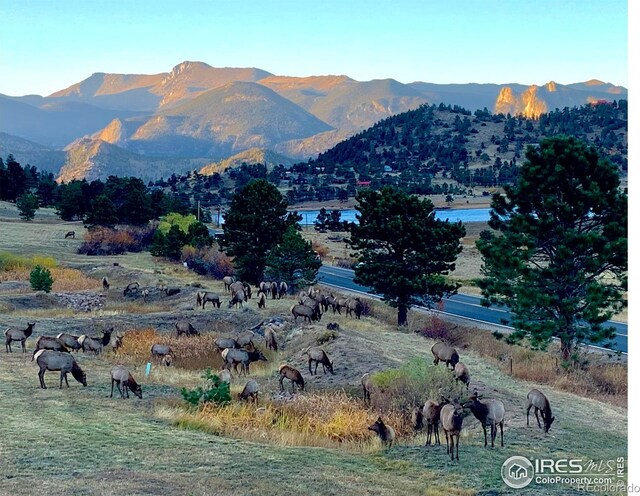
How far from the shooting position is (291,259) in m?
49.9

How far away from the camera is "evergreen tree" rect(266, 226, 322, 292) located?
49312 mm

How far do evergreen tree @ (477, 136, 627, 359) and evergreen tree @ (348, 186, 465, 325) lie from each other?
919cm

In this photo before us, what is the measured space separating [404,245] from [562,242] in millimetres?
11844

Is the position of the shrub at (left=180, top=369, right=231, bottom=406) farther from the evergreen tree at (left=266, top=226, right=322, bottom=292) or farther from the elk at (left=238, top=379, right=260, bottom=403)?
the evergreen tree at (left=266, top=226, right=322, bottom=292)

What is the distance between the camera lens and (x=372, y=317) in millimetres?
45406

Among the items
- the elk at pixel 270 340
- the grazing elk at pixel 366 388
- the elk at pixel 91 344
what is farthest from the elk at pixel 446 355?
the elk at pixel 91 344

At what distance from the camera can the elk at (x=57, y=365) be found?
67.3 feet

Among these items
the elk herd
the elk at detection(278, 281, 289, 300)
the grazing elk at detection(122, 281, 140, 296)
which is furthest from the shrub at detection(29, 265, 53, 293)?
the elk herd

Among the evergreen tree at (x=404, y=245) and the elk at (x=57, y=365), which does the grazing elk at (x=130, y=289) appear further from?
the elk at (x=57, y=365)

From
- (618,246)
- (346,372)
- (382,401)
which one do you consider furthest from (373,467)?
(618,246)

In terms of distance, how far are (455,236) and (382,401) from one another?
848 inches

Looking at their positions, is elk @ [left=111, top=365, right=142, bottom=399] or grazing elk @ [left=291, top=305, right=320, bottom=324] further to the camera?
grazing elk @ [left=291, top=305, right=320, bottom=324]
